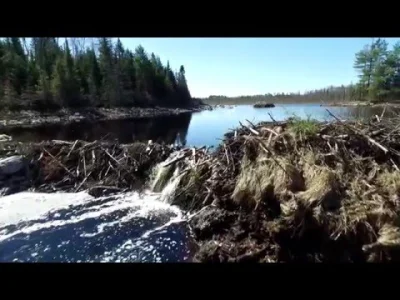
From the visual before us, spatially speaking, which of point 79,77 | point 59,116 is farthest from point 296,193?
point 79,77

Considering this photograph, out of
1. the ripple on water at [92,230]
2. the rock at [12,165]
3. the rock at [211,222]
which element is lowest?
the ripple on water at [92,230]

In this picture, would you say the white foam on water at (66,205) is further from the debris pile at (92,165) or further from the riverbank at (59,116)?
the riverbank at (59,116)

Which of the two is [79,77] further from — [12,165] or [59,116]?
[12,165]

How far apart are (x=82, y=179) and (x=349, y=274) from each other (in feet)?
24.4

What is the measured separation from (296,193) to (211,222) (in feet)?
4.70

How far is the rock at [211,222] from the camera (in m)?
4.57

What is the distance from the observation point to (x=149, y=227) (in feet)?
17.6

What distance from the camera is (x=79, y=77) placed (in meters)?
38.4

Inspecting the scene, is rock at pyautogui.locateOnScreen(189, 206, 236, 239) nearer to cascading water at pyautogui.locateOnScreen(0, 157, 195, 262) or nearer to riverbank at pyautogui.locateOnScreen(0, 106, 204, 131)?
cascading water at pyautogui.locateOnScreen(0, 157, 195, 262)

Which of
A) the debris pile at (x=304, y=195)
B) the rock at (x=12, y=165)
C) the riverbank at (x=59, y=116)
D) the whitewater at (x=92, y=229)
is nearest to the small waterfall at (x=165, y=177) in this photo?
the whitewater at (x=92, y=229)

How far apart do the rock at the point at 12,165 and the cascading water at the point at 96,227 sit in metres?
1.06
